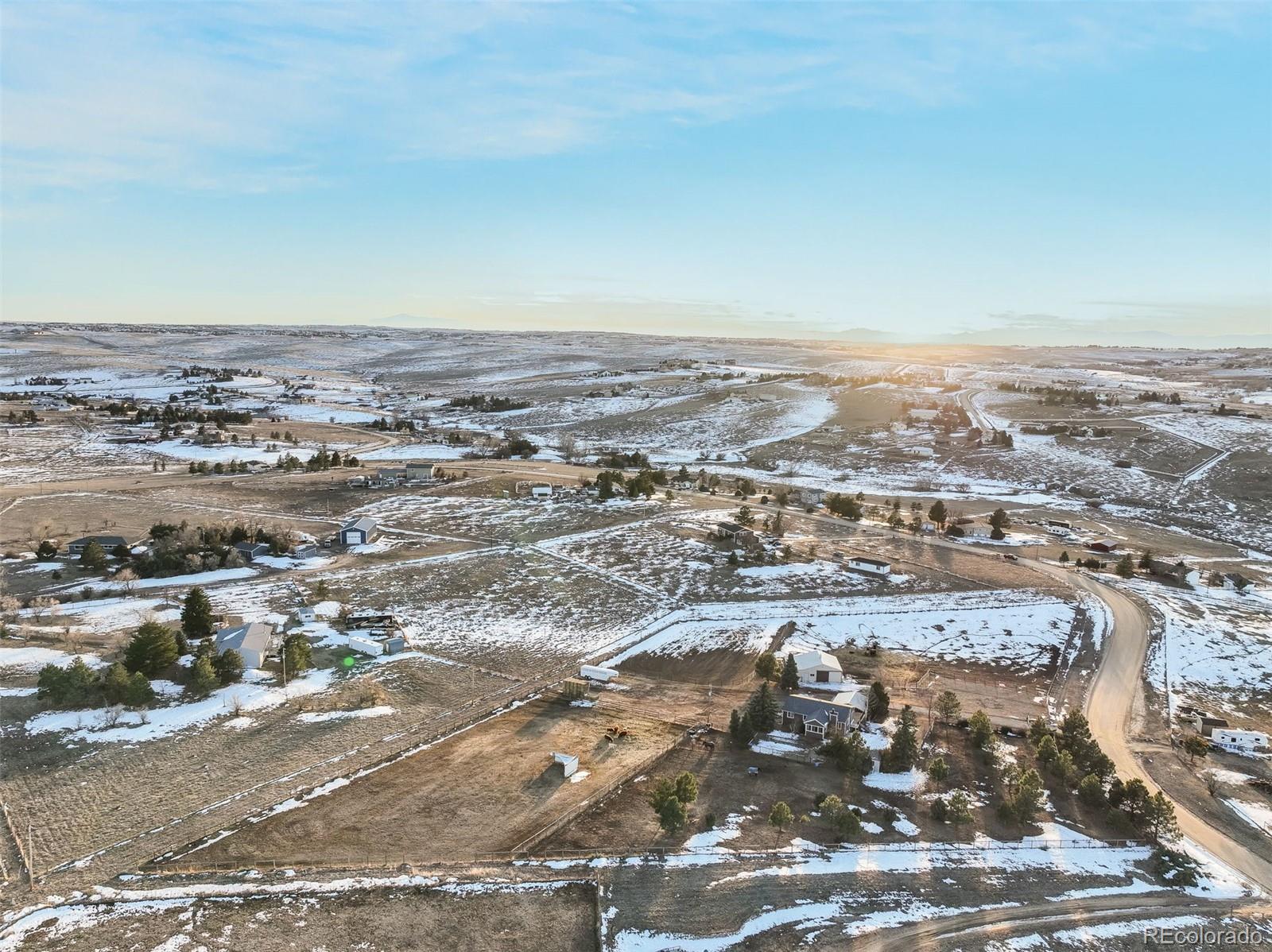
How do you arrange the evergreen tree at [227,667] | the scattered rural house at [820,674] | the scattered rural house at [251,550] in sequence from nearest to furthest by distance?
the evergreen tree at [227,667] < the scattered rural house at [820,674] < the scattered rural house at [251,550]

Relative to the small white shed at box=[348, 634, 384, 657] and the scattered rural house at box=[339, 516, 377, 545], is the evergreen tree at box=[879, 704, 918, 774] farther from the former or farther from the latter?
the scattered rural house at box=[339, 516, 377, 545]

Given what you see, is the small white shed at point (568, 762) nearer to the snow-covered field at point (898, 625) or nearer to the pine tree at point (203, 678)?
the snow-covered field at point (898, 625)

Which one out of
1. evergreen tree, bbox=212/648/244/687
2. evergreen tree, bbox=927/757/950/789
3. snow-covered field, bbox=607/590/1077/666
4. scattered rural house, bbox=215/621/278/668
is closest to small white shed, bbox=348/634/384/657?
scattered rural house, bbox=215/621/278/668

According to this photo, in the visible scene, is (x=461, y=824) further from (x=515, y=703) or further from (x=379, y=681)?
(x=379, y=681)

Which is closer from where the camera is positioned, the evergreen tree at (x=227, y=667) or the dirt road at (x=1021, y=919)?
the dirt road at (x=1021, y=919)

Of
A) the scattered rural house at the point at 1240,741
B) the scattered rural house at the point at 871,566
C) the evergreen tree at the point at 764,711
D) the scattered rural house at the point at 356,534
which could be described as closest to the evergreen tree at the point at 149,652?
the scattered rural house at the point at 356,534

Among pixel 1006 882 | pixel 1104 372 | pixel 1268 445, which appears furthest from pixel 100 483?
pixel 1104 372

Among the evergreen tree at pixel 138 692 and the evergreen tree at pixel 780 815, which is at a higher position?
the evergreen tree at pixel 138 692
